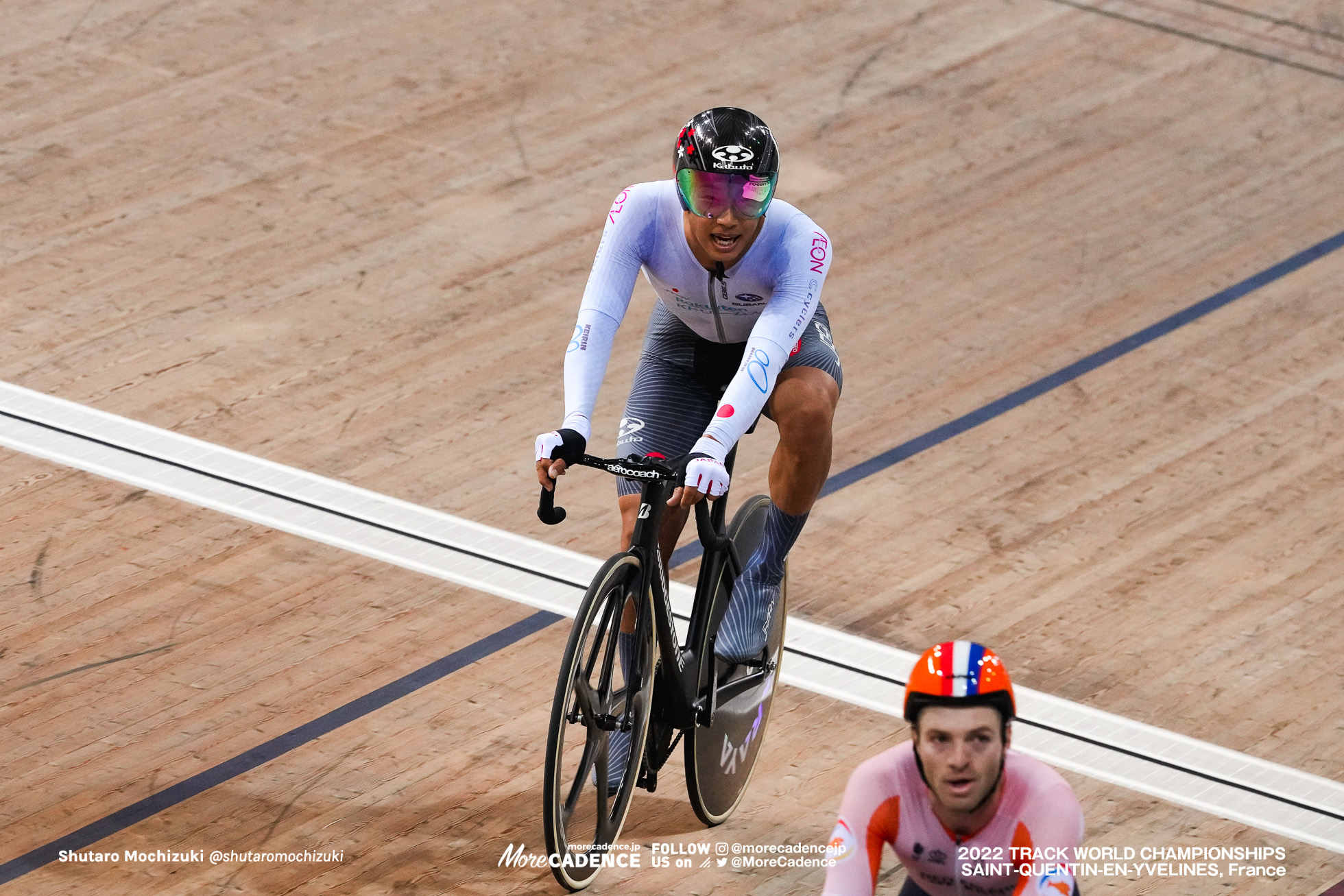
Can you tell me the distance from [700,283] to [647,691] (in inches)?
32.9

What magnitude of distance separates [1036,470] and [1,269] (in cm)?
352

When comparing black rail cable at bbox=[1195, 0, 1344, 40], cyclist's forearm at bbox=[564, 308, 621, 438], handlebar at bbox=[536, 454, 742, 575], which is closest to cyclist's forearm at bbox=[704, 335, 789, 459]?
handlebar at bbox=[536, 454, 742, 575]

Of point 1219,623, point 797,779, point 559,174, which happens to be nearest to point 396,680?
point 797,779

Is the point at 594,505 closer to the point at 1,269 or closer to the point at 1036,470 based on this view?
the point at 1036,470

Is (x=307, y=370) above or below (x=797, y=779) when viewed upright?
above

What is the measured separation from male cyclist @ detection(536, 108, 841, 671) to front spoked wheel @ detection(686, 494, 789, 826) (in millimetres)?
72

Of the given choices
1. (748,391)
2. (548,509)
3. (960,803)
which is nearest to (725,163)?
(748,391)

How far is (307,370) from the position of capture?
6.04m

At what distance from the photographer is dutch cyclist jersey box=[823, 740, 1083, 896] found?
2.79 metres

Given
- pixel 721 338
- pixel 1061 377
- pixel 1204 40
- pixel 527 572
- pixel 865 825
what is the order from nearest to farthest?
pixel 865 825 < pixel 721 338 < pixel 527 572 < pixel 1061 377 < pixel 1204 40

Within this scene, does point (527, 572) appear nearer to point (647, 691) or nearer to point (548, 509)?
point (647, 691)

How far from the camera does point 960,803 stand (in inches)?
109

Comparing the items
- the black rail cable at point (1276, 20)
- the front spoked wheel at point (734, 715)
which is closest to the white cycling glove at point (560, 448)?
the front spoked wheel at point (734, 715)

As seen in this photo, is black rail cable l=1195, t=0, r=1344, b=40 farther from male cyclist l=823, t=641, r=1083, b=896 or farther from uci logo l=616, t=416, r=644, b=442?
male cyclist l=823, t=641, r=1083, b=896
